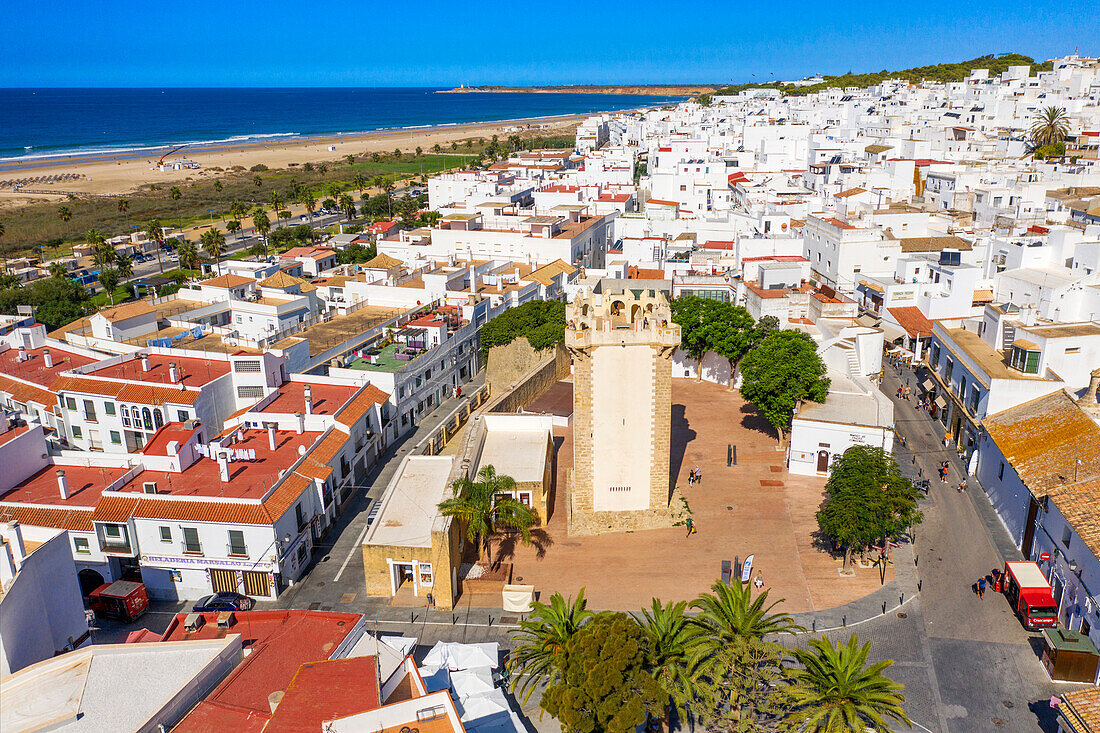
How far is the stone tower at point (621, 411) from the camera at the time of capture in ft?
102

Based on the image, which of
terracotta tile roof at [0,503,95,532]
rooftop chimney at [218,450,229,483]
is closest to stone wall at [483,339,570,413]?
rooftop chimney at [218,450,229,483]

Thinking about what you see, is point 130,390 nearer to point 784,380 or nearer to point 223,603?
point 223,603

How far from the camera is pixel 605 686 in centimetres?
1931

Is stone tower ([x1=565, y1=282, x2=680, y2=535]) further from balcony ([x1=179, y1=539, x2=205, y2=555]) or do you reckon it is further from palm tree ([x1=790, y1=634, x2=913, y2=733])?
balcony ([x1=179, y1=539, x2=205, y2=555])

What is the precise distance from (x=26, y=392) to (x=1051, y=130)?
349 ft

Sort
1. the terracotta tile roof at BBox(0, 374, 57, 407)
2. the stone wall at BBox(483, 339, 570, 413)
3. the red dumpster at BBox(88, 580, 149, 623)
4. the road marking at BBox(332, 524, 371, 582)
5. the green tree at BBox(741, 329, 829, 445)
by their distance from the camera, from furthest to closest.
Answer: the stone wall at BBox(483, 339, 570, 413)
the terracotta tile roof at BBox(0, 374, 57, 407)
the green tree at BBox(741, 329, 829, 445)
the road marking at BBox(332, 524, 371, 582)
the red dumpster at BBox(88, 580, 149, 623)

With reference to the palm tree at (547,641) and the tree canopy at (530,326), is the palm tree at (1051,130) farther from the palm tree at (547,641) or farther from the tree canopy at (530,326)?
the palm tree at (547,641)

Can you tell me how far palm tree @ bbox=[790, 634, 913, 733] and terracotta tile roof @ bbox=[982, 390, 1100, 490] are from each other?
14325 millimetres

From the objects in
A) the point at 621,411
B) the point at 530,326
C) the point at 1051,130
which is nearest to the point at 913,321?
the point at 530,326

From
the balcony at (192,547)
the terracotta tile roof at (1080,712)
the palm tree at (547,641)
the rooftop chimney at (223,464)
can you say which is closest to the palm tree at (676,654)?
the palm tree at (547,641)

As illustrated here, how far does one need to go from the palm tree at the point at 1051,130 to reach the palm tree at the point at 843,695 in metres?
96.3

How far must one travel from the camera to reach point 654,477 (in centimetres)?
3300

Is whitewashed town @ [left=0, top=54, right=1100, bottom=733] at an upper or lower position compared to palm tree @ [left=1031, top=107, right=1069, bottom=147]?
lower

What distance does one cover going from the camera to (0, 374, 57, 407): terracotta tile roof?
134 ft
